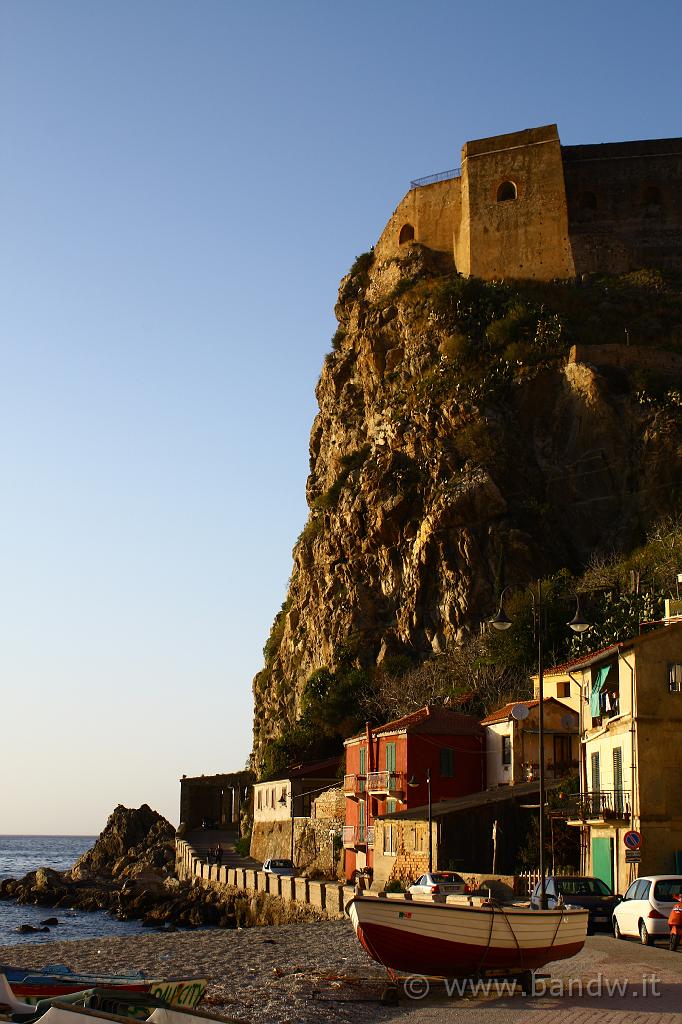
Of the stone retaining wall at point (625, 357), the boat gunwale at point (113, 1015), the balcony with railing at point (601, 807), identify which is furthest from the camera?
the stone retaining wall at point (625, 357)

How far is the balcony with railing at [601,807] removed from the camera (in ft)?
105

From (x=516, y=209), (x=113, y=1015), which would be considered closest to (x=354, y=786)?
(x=516, y=209)

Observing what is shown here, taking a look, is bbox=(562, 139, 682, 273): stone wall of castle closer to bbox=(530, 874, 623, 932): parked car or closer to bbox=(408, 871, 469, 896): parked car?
bbox=(408, 871, 469, 896): parked car

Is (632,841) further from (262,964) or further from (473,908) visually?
A: (473,908)

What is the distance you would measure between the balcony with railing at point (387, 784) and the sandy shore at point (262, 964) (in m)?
14.0

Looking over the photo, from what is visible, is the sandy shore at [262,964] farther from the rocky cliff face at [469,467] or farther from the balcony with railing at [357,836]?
the rocky cliff face at [469,467]

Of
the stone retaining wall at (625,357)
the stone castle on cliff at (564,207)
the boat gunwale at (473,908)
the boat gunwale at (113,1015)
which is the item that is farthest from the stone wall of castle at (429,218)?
the boat gunwale at (113,1015)

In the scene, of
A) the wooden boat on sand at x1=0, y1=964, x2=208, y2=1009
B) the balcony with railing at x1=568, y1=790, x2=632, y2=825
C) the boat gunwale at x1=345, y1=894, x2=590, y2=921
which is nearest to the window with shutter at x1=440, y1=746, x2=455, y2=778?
the balcony with railing at x1=568, y1=790, x2=632, y2=825

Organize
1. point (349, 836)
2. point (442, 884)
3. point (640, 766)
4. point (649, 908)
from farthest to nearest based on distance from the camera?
point (349, 836) → point (640, 766) → point (442, 884) → point (649, 908)

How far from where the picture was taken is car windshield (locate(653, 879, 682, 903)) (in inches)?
870

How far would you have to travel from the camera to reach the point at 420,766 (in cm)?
4747

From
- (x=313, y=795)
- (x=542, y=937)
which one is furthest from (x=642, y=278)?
(x=542, y=937)

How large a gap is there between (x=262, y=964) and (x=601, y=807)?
1344 cm

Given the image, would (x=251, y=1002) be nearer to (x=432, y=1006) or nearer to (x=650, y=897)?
(x=432, y=1006)
